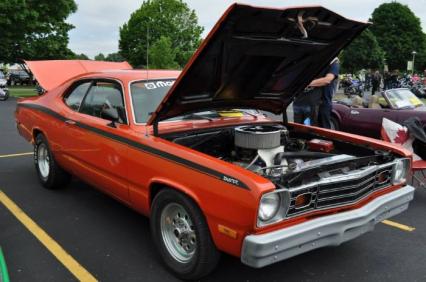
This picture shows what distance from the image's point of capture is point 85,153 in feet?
14.3

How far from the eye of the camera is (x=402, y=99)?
8.75 meters

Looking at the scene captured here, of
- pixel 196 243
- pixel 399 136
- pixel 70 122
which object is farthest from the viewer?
pixel 399 136

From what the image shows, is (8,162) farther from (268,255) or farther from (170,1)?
(170,1)

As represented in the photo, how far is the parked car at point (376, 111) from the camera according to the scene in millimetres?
8448

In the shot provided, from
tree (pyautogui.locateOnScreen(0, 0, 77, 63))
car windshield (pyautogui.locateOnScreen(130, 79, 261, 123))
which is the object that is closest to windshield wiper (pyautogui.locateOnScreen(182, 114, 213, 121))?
car windshield (pyautogui.locateOnScreen(130, 79, 261, 123))

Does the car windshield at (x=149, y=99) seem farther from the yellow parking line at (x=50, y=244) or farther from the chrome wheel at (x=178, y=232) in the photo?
the yellow parking line at (x=50, y=244)

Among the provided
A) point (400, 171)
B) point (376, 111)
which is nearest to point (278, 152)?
point (400, 171)

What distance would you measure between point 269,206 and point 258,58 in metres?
1.48

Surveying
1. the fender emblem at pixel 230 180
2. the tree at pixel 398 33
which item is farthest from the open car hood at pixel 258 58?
the tree at pixel 398 33

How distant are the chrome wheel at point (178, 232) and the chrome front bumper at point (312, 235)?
63 centimetres

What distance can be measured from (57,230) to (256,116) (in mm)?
2319

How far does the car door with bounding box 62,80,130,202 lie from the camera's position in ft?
12.7

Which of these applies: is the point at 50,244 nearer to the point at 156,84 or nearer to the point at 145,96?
the point at 145,96

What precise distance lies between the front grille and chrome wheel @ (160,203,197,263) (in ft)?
2.59
